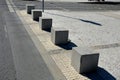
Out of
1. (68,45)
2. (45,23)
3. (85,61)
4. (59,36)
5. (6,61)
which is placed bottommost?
(6,61)

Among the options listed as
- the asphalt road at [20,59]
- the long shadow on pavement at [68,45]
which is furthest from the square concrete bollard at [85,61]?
the long shadow on pavement at [68,45]

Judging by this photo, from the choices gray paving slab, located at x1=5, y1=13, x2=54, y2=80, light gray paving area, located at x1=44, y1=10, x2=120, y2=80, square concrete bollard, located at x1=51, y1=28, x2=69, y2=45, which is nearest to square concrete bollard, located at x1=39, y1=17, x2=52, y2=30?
gray paving slab, located at x1=5, y1=13, x2=54, y2=80

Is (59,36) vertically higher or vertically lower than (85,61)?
higher

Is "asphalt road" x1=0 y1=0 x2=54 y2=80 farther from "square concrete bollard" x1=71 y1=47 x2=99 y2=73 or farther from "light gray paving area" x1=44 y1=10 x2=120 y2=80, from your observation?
"light gray paving area" x1=44 y1=10 x2=120 y2=80

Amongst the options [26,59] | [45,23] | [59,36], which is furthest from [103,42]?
[26,59]

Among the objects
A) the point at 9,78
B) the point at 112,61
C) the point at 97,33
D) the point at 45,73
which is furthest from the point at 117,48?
the point at 9,78

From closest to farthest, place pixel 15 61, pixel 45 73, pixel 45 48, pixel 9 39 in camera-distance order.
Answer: pixel 45 73, pixel 15 61, pixel 45 48, pixel 9 39

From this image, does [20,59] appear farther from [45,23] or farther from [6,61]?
[45,23]

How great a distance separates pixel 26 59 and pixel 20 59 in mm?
253

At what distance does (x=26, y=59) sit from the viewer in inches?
323

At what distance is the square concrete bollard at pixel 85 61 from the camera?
6953mm

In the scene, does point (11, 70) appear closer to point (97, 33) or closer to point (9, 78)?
point (9, 78)

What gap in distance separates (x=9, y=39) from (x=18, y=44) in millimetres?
1059

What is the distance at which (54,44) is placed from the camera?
10.1 m
